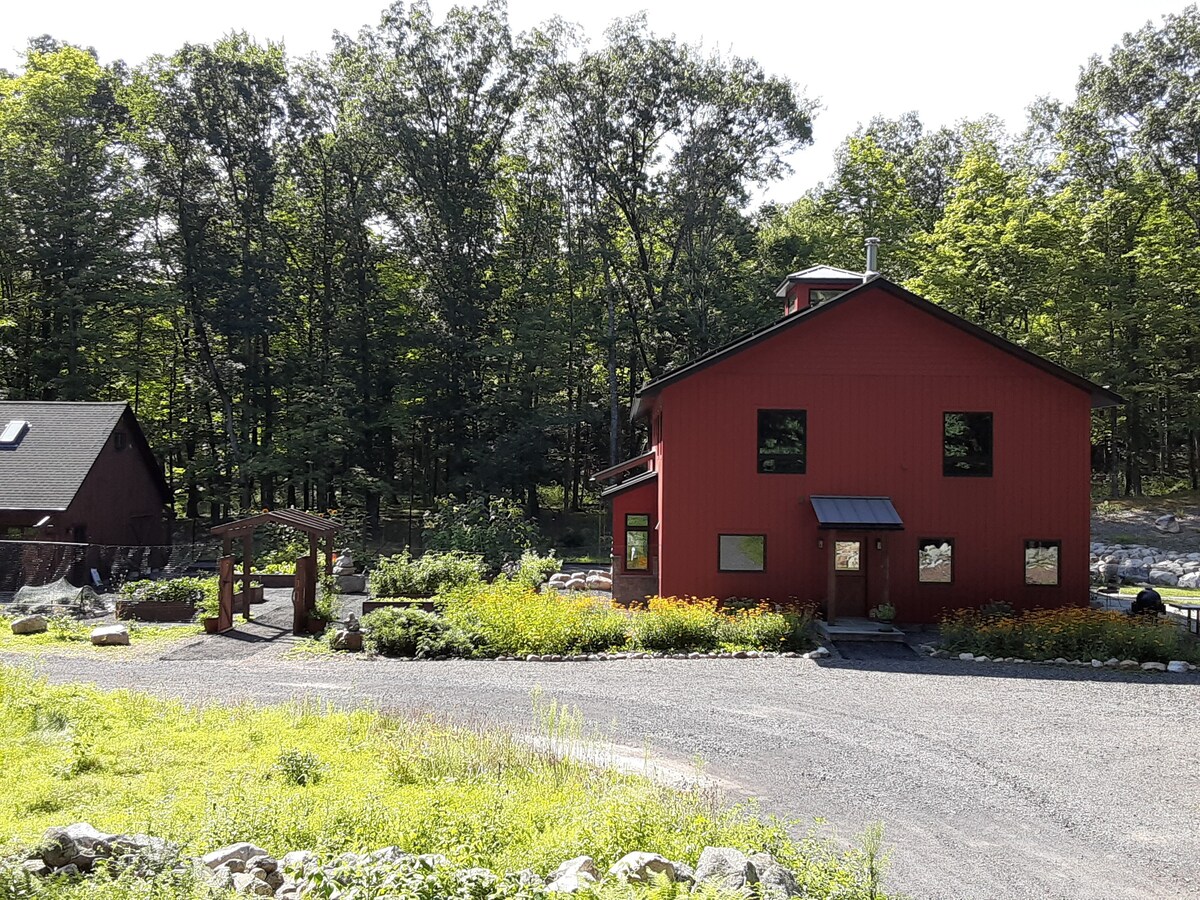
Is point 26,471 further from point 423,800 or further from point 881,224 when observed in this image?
point 881,224

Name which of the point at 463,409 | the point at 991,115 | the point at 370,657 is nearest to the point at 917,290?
the point at 991,115

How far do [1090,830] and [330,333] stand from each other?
37.3 meters

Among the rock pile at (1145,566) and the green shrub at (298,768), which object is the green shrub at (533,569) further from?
the rock pile at (1145,566)

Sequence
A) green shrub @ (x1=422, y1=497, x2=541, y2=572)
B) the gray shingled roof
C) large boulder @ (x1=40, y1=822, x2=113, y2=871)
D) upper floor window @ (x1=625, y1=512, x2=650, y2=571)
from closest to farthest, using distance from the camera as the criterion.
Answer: large boulder @ (x1=40, y1=822, x2=113, y2=871) < upper floor window @ (x1=625, y1=512, x2=650, y2=571) < the gray shingled roof < green shrub @ (x1=422, y1=497, x2=541, y2=572)

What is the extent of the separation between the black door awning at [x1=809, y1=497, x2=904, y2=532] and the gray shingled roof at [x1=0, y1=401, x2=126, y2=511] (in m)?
21.0

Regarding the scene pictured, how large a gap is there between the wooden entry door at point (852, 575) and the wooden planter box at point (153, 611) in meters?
15.0

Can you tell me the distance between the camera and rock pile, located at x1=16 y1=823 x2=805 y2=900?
5.48 metres

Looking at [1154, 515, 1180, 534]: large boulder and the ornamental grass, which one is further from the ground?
[1154, 515, 1180, 534]: large boulder

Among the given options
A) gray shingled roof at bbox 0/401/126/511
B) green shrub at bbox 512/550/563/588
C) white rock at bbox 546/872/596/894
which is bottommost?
white rock at bbox 546/872/596/894

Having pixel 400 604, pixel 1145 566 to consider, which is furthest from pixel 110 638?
pixel 1145 566

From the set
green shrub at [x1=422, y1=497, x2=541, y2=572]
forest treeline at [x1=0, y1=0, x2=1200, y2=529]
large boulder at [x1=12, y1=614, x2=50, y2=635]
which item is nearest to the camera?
large boulder at [x1=12, y1=614, x2=50, y2=635]

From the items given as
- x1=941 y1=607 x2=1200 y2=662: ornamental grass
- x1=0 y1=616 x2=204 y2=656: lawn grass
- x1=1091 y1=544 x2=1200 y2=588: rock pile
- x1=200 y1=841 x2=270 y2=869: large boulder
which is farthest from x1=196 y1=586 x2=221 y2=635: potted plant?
x1=1091 y1=544 x2=1200 y2=588: rock pile

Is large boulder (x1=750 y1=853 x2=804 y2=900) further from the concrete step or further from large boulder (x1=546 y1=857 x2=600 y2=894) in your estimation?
the concrete step

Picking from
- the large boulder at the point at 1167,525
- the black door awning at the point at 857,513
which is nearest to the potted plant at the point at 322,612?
Result: the black door awning at the point at 857,513
